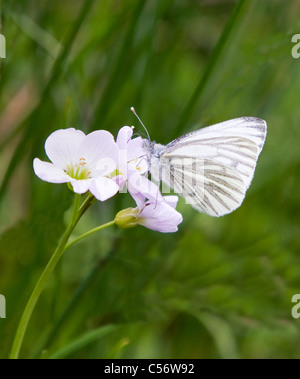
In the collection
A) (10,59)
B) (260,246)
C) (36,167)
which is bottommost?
(36,167)

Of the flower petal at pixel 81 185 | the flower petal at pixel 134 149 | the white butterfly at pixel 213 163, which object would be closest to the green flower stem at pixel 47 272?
the flower petal at pixel 81 185

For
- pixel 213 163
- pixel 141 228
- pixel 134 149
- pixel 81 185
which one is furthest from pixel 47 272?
pixel 141 228

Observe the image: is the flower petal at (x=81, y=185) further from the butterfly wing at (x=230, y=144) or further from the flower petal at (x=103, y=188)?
the butterfly wing at (x=230, y=144)

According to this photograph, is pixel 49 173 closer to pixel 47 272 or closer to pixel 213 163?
pixel 47 272

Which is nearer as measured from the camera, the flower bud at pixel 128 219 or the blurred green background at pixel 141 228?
the flower bud at pixel 128 219

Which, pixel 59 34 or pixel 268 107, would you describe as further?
pixel 59 34
